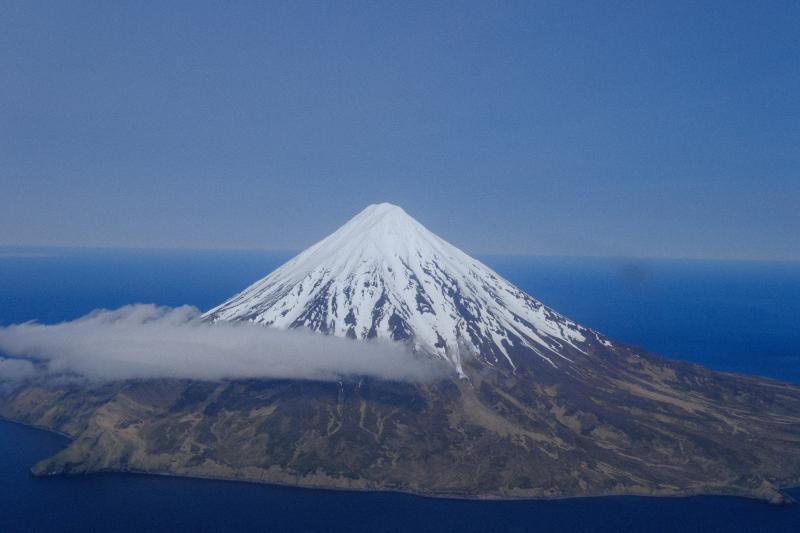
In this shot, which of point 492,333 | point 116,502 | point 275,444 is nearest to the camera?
point 116,502

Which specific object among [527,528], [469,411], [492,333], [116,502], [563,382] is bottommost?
[116,502]

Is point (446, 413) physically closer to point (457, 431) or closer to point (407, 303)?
point (457, 431)

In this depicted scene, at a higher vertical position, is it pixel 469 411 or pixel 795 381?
pixel 795 381

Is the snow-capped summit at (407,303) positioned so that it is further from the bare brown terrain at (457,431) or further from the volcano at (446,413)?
the bare brown terrain at (457,431)

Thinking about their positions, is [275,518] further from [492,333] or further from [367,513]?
[492,333]

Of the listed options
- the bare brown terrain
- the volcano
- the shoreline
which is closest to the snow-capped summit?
the volcano

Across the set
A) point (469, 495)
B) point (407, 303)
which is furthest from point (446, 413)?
point (407, 303)

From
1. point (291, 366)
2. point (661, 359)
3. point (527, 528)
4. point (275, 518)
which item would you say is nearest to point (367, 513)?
point (275, 518)

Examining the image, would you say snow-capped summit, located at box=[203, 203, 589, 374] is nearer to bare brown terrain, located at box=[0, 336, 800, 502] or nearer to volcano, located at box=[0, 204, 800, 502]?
volcano, located at box=[0, 204, 800, 502]
